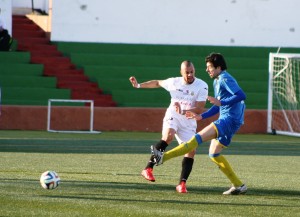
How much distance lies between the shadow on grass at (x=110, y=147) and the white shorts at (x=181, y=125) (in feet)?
19.5

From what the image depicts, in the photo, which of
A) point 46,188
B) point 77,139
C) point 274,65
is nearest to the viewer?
point 46,188

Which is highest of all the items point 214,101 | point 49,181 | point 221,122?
point 214,101

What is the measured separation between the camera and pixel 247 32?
3281cm

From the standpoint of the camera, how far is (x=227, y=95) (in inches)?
522

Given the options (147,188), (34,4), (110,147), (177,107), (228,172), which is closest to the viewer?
(228,172)

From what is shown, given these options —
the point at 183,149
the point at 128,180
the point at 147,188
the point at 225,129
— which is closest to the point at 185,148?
the point at 183,149

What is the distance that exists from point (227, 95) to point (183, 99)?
100cm

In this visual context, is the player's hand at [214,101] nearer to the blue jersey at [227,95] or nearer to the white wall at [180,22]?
the blue jersey at [227,95]

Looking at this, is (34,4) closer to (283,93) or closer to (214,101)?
(283,93)

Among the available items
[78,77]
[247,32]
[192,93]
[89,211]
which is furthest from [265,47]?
[89,211]

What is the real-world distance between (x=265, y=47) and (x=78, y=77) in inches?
241

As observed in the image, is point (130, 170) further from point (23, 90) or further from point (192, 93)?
point (23, 90)

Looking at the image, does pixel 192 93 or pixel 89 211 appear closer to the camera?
pixel 89 211

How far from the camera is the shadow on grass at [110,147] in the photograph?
20.4 meters
